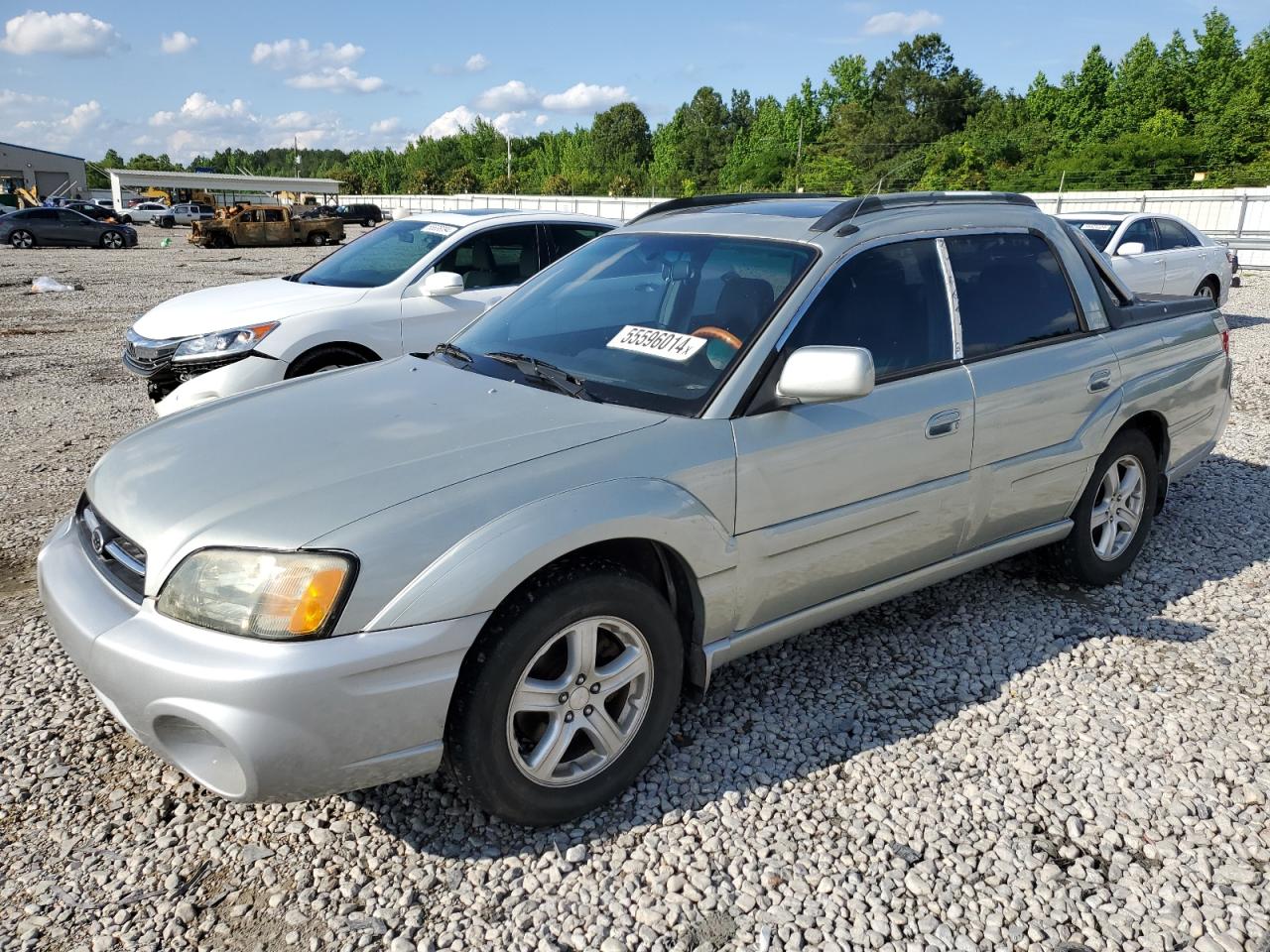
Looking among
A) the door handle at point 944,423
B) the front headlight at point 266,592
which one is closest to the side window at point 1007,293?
the door handle at point 944,423

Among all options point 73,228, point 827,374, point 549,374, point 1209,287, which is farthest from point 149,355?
point 73,228

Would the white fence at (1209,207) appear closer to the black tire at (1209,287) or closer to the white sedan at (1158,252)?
the black tire at (1209,287)

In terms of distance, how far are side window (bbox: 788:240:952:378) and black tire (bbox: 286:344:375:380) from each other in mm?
3983

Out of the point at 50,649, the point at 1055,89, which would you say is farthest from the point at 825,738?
the point at 1055,89

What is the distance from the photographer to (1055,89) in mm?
64500

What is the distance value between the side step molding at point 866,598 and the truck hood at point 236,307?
455cm

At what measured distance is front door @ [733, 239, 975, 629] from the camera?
305 centimetres

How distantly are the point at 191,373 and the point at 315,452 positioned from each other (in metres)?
4.18

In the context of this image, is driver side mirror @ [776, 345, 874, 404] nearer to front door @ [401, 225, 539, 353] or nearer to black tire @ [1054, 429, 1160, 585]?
black tire @ [1054, 429, 1160, 585]

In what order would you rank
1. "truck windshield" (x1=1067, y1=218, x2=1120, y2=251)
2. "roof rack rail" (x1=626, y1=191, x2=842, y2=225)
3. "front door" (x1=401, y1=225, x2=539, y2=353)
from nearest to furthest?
"roof rack rail" (x1=626, y1=191, x2=842, y2=225), "front door" (x1=401, y1=225, x2=539, y2=353), "truck windshield" (x1=1067, y1=218, x2=1120, y2=251)

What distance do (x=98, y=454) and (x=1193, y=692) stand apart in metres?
6.68

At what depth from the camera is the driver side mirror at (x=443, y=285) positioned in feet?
22.1

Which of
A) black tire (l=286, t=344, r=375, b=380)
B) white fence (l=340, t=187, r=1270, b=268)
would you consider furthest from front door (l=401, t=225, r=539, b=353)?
white fence (l=340, t=187, r=1270, b=268)

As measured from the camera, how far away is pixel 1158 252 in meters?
11.6
